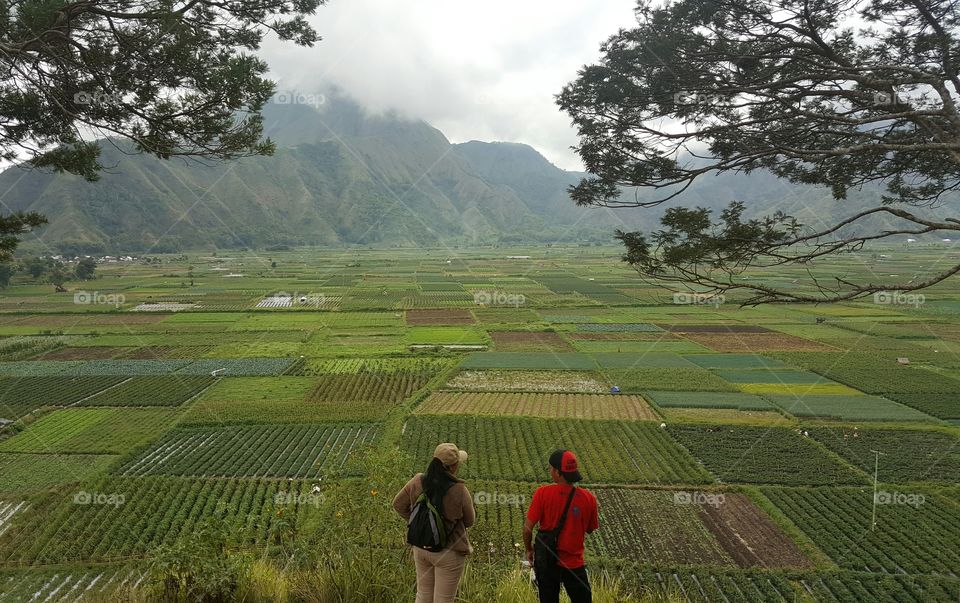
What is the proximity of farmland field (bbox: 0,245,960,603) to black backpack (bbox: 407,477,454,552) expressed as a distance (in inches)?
35.9

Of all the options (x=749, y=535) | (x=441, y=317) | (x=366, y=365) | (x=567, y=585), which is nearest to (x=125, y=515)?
(x=567, y=585)

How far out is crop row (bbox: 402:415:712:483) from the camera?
1656 centimetres

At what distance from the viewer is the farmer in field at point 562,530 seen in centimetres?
446

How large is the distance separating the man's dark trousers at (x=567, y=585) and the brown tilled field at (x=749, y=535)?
9800 millimetres

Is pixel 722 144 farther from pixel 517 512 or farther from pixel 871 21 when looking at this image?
pixel 517 512

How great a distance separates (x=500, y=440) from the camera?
19406 millimetres

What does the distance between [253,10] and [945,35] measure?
925cm

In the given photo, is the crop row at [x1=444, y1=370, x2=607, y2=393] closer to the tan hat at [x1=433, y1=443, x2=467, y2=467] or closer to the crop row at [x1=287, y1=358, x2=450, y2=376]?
the crop row at [x1=287, y1=358, x2=450, y2=376]

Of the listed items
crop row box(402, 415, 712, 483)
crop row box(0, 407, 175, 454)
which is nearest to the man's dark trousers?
crop row box(402, 415, 712, 483)

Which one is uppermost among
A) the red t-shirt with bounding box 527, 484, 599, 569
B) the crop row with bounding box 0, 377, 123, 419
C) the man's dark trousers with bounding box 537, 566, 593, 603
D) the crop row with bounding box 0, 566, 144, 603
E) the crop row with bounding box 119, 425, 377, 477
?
the red t-shirt with bounding box 527, 484, 599, 569

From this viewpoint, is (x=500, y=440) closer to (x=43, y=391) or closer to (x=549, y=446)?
(x=549, y=446)

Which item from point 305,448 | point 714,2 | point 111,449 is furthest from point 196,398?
point 714,2

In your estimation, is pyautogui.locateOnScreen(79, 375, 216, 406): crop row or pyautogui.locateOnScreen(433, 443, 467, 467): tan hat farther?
pyautogui.locateOnScreen(79, 375, 216, 406): crop row

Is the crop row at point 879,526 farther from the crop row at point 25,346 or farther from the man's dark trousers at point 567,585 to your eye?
the crop row at point 25,346
